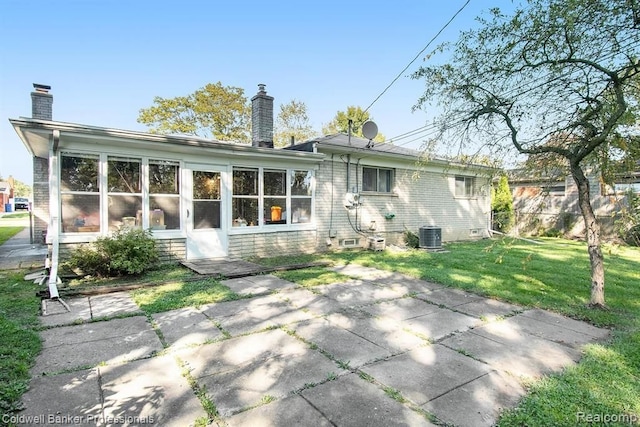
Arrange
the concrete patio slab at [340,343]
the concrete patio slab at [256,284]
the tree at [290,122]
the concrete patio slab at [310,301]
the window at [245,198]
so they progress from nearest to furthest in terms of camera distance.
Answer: the concrete patio slab at [340,343] < the concrete patio slab at [310,301] < the concrete patio slab at [256,284] < the window at [245,198] < the tree at [290,122]

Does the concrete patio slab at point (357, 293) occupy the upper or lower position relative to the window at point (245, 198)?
lower

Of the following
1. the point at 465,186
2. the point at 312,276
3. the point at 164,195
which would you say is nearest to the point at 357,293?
the point at 312,276

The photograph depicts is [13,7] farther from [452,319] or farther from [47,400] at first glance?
[452,319]

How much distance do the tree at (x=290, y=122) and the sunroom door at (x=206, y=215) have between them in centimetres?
2338

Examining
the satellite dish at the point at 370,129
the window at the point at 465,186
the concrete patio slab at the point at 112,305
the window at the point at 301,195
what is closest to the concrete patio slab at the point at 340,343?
the concrete patio slab at the point at 112,305

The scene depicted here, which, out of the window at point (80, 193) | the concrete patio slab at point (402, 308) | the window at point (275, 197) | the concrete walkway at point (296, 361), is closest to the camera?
the concrete walkway at point (296, 361)

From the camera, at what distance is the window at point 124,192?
6801mm

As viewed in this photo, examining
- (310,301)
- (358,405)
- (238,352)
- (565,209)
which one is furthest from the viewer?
(565,209)

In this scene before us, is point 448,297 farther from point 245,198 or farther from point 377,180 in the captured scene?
point 377,180

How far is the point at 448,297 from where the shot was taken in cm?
539

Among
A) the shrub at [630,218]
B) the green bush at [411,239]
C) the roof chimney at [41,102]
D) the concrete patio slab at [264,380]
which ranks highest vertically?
the roof chimney at [41,102]

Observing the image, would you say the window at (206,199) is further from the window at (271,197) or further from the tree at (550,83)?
the tree at (550,83)

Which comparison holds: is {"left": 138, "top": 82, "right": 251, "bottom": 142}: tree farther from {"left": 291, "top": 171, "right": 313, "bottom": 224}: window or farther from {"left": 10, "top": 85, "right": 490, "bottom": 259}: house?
{"left": 291, "top": 171, "right": 313, "bottom": 224}: window

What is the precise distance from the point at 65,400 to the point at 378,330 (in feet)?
9.60
